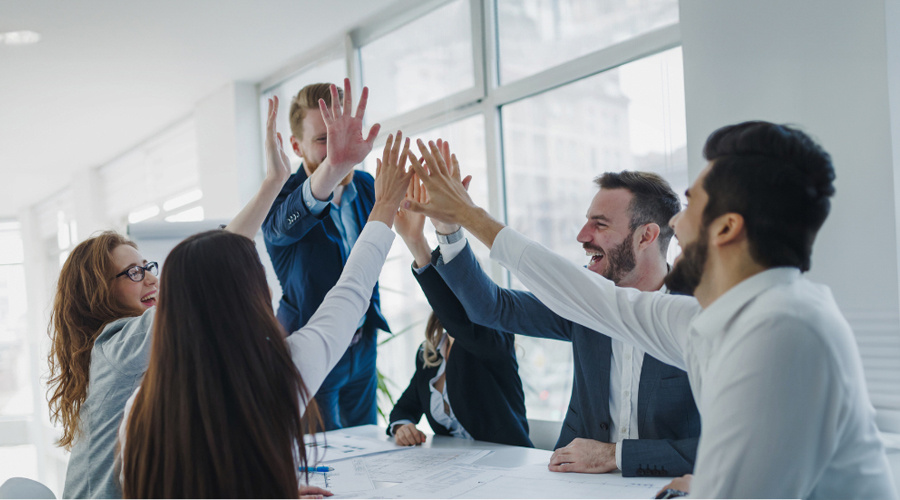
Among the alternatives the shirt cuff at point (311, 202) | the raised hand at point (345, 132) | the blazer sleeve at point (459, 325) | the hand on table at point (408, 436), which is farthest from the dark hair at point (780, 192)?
the shirt cuff at point (311, 202)

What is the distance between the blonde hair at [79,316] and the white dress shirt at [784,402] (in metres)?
Answer: 1.46

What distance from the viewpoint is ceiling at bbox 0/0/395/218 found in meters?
4.08

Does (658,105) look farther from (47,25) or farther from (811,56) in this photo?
(47,25)

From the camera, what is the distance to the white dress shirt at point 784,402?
2.93 ft

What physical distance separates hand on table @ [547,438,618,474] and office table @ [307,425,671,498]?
0.03 meters

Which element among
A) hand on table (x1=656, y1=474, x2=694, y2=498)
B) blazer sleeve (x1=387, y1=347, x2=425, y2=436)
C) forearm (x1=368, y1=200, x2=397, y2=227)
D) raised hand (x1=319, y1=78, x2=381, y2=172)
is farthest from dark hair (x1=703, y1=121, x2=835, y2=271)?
blazer sleeve (x1=387, y1=347, x2=425, y2=436)

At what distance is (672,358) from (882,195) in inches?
35.8

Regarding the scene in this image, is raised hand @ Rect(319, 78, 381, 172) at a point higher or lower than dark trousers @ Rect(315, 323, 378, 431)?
higher

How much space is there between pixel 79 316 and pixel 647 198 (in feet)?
5.32

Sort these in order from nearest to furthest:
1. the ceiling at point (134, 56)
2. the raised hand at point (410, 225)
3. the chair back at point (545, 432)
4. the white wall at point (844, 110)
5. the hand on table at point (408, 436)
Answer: the white wall at point (844, 110) < the raised hand at point (410, 225) < the hand on table at point (408, 436) < the chair back at point (545, 432) < the ceiling at point (134, 56)

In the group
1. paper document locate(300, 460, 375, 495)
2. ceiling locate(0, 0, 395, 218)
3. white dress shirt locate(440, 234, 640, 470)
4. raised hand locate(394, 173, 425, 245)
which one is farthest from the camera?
ceiling locate(0, 0, 395, 218)

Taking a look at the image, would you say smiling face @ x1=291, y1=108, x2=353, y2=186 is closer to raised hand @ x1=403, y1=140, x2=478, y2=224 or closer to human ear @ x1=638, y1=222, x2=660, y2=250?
raised hand @ x1=403, y1=140, x2=478, y2=224

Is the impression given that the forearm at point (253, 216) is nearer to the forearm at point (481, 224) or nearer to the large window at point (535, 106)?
the forearm at point (481, 224)

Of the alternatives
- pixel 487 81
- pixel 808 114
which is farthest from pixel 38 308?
pixel 808 114
